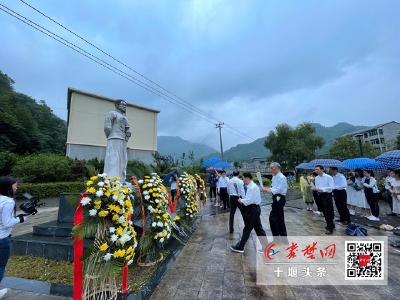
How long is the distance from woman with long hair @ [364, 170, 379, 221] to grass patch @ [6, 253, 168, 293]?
23.6 ft

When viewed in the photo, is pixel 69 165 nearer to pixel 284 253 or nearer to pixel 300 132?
pixel 284 253

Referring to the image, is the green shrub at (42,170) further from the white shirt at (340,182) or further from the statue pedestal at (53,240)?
the white shirt at (340,182)

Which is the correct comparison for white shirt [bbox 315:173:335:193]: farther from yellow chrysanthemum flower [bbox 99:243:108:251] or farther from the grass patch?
yellow chrysanthemum flower [bbox 99:243:108:251]

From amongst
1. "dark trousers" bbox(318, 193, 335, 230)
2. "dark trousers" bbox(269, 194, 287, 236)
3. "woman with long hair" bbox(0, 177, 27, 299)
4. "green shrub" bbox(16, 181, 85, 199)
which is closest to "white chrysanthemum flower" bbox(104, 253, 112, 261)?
"woman with long hair" bbox(0, 177, 27, 299)

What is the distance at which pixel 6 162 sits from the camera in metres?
14.1

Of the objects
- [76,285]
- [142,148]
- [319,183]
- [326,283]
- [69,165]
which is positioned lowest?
[326,283]

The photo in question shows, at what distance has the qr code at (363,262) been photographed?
346cm

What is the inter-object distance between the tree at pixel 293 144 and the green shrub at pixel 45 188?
89.5 feet

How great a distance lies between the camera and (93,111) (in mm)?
20750

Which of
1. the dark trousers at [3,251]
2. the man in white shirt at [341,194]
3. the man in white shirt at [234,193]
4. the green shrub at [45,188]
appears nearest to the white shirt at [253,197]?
the man in white shirt at [234,193]

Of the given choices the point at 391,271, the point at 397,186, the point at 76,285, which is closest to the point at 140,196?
the point at 76,285

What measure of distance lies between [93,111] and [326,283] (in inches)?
849

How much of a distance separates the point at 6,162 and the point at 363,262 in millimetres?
17865

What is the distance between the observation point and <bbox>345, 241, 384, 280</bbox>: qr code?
136 inches
